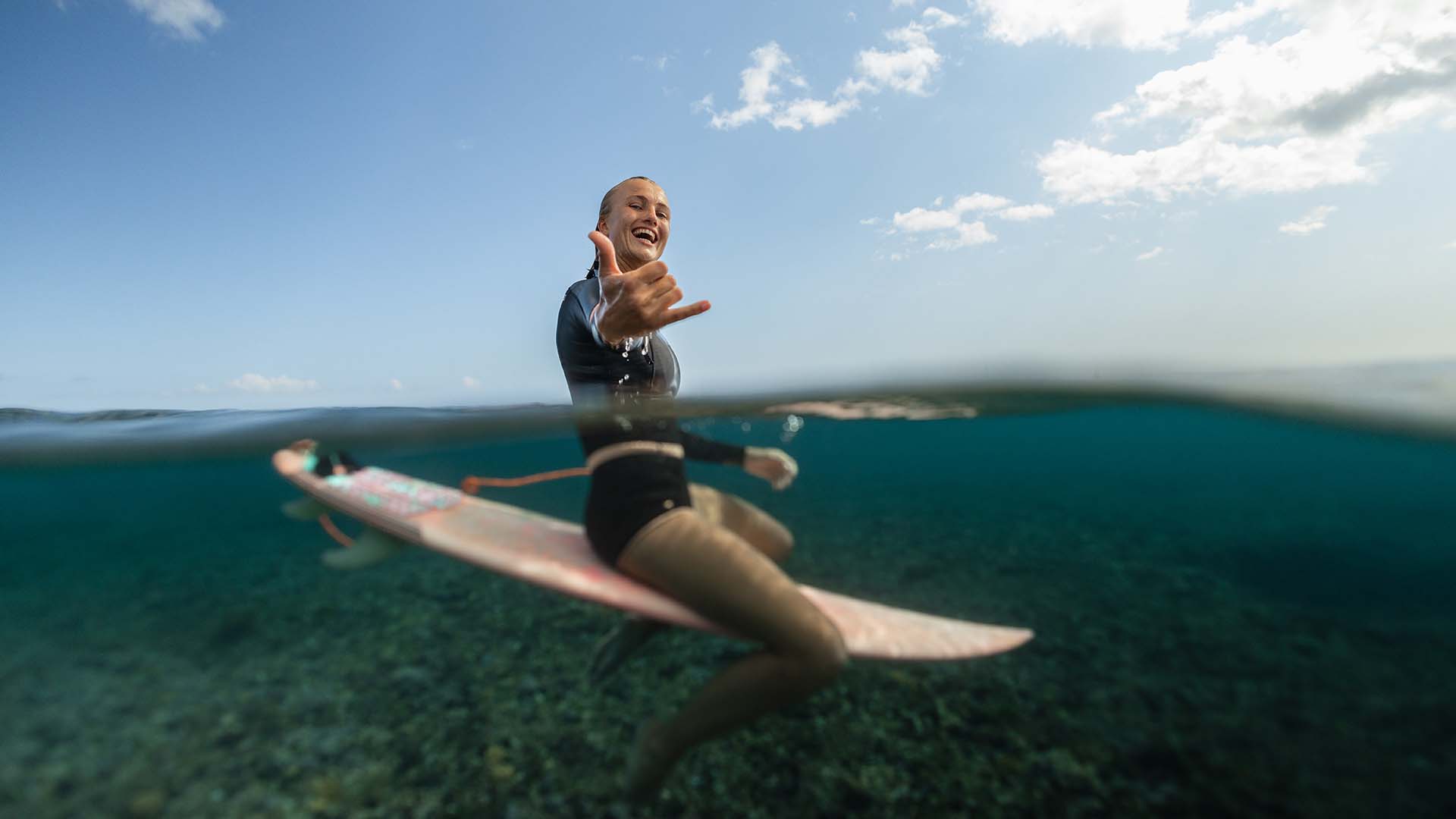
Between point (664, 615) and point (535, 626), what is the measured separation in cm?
436

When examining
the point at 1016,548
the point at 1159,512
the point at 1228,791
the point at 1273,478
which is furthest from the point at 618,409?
the point at 1273,478

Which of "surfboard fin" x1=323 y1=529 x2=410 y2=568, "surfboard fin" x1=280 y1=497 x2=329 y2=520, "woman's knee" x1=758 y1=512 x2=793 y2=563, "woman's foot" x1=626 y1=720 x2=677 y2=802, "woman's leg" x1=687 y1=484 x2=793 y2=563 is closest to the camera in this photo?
"woman's foot" x1=626 y1=720 x2=677 y2=802

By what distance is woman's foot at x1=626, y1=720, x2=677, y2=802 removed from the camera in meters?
2.46

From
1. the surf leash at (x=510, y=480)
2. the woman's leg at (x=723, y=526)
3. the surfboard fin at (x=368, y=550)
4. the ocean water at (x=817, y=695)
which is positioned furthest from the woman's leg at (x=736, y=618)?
the surfboard fin at (x=368, y=550)

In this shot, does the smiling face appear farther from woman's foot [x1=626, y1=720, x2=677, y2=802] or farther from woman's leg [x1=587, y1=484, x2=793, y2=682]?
woman's foot [x1=626, y1=720, x2=677, y2=802]

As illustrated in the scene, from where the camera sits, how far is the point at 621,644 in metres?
3.43

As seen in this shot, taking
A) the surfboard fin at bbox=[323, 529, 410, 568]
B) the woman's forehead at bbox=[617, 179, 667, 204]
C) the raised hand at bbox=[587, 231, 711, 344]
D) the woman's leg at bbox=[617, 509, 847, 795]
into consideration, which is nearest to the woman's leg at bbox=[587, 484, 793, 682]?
the woman's leg at bbox=[617, 509, 847, 795]

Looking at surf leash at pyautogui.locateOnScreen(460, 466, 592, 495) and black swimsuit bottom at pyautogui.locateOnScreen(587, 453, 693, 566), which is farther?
surf leash at pyautogui.locateOnScreen(460, 466, 592, 495)

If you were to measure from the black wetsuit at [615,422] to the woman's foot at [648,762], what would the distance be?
0.79 meters

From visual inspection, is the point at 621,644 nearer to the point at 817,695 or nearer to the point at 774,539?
the point at 774,539

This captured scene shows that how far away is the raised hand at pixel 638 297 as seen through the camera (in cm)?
207

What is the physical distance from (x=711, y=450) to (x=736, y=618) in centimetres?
115

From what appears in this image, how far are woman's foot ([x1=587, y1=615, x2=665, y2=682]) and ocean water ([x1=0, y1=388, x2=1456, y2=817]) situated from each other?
0.80m

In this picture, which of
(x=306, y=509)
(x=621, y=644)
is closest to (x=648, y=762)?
(x=621, y=644)
